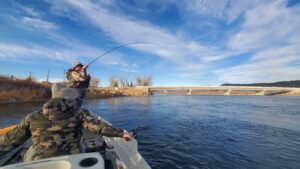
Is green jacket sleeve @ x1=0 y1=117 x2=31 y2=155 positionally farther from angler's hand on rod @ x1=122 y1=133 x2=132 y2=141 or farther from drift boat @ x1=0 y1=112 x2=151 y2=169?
angler's hand on rod @ x1=122 y1=133 x2=132 y2=141

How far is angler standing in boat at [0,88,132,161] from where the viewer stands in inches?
122

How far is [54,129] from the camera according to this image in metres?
3.12

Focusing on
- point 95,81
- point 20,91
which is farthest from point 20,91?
point 95,81

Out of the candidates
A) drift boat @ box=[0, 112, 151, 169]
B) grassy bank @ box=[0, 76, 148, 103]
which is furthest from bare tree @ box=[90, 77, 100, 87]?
drift boat @ box=[0, 112, 151, 169]

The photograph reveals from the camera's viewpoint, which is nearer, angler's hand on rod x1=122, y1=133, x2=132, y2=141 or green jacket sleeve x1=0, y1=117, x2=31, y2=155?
green jacket sleeve x1=0, y1=117, x2=31, y2=155

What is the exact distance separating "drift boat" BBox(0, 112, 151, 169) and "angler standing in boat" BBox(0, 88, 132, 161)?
0.24m

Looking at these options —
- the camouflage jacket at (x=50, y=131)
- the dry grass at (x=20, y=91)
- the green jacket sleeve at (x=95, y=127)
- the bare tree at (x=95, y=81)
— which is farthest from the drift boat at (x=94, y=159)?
the bare tree at (x=95, y=81)

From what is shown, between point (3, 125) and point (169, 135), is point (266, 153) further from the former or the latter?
point (3, 125)

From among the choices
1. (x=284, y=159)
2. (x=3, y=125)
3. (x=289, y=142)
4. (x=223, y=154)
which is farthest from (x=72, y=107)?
(x=3, y=125)

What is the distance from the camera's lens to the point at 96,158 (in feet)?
10.2

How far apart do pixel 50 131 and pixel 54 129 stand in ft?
0.23

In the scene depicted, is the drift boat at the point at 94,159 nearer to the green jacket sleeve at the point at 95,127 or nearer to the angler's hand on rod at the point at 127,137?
the green jacket sleeve at the point at 95,127

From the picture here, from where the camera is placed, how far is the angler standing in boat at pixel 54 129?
3111mm

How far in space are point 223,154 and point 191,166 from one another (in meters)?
2.31
